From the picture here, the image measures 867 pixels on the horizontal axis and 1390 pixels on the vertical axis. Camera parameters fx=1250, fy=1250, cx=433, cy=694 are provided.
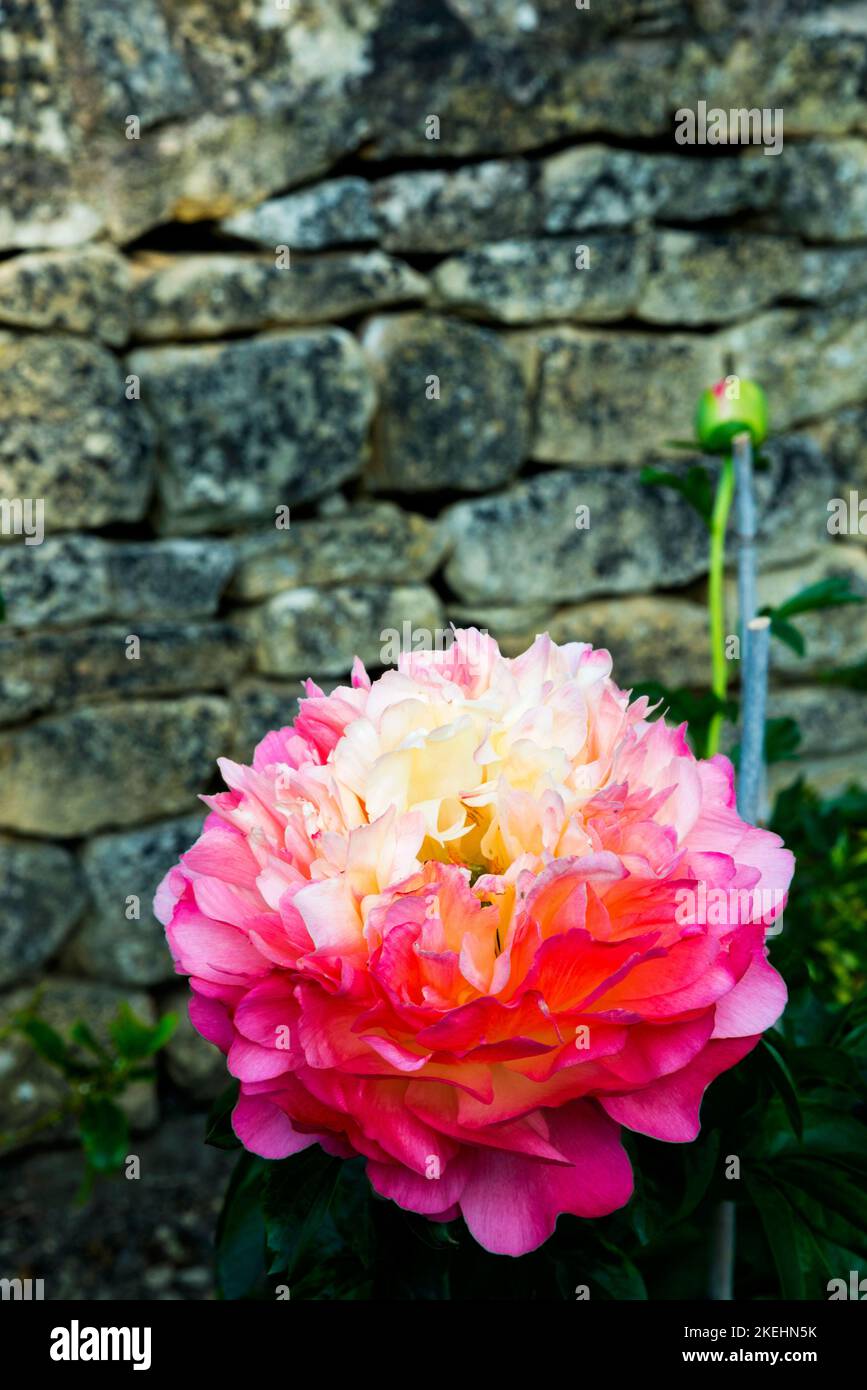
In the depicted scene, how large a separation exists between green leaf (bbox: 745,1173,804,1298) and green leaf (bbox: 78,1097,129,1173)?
0.91 metres

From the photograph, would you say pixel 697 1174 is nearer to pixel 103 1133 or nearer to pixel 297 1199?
pixel 297 1199

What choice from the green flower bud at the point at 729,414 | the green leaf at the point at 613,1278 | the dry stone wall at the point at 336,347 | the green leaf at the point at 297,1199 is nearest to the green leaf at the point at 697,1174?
the green leaf at the point at 613,1278

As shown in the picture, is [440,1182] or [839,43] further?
[839,43]

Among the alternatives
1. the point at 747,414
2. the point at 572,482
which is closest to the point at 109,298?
the point at 572,482

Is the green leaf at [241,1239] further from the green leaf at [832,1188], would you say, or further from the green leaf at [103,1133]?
the green leaf at [103,1133]

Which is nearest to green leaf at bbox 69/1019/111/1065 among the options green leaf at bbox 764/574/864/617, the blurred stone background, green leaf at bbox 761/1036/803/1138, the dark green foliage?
the dark green foliage

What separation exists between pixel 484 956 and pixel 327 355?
1508mm

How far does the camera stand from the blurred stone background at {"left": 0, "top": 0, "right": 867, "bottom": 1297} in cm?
170

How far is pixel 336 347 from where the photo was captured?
5.90 feet

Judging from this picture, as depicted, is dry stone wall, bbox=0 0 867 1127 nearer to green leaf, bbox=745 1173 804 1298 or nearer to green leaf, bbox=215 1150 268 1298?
green leaf, bbox=215 1150 268 1298

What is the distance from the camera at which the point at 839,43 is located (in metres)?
1.96
